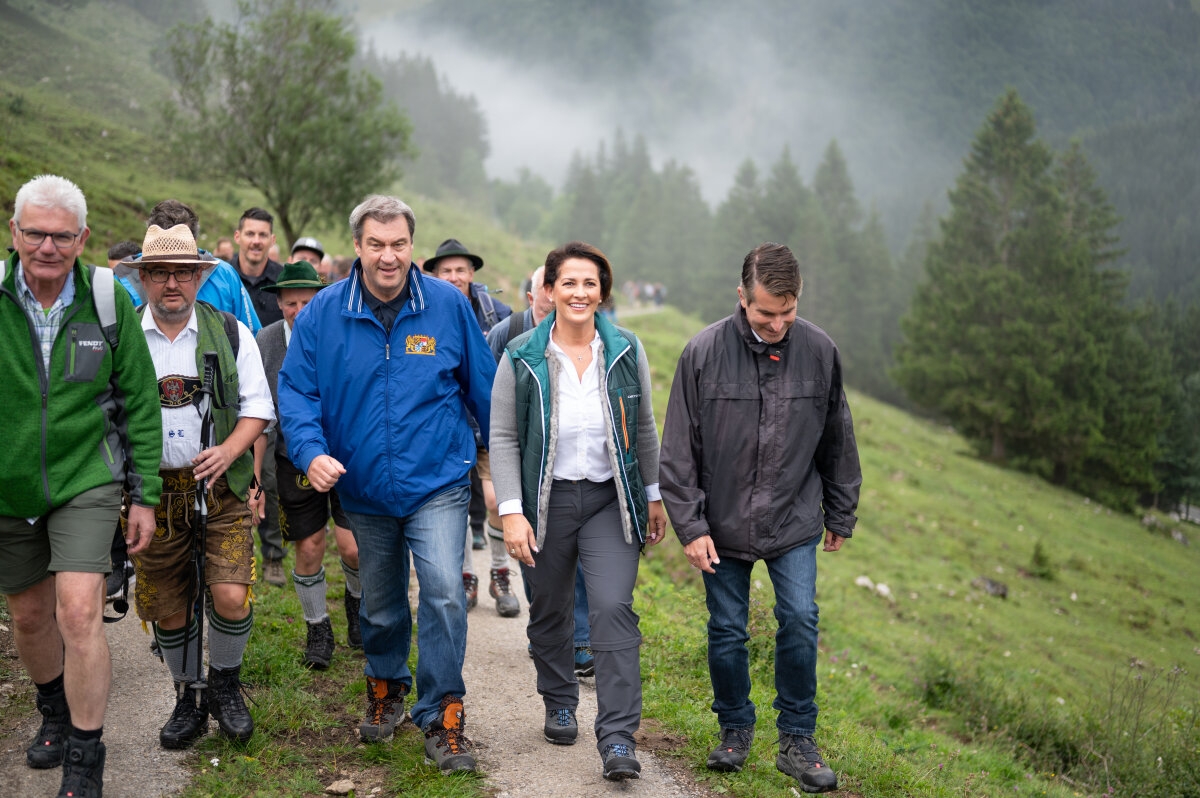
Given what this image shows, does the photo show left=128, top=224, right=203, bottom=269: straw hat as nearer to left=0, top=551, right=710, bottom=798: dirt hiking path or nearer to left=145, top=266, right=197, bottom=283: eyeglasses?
left=145, top=266, right=197, bottom=283: eyeglasses

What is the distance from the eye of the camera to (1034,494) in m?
31.3

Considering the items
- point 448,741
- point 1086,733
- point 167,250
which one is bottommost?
point 1086,733

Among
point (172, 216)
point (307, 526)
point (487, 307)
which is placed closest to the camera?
point (172, 216)

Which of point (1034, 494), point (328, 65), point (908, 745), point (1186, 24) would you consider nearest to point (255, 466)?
point (908, 745)

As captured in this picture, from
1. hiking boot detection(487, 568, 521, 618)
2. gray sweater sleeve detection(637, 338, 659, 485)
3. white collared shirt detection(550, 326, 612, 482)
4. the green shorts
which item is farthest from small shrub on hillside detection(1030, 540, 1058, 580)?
the green shorts

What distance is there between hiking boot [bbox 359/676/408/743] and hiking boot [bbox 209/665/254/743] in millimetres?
596

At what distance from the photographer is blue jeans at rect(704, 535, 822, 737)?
14.4ft

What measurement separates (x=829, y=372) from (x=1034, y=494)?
1214 inches

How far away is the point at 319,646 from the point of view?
5617 mm

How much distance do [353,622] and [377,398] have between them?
2.57 meters

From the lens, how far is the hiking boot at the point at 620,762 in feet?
13.3

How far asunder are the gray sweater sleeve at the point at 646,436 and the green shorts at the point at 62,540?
8.12 ft

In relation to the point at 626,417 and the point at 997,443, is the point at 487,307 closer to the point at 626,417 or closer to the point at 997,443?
the point at 626,417

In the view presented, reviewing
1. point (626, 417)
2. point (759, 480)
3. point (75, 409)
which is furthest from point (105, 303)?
point (759, 480)
